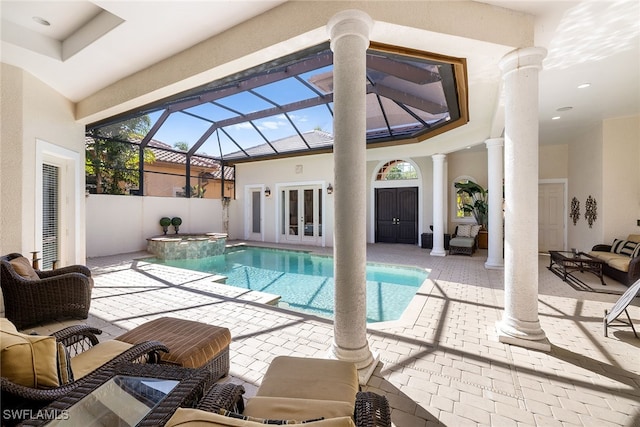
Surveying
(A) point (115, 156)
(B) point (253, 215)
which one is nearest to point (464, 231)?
(B) point (253, 215)

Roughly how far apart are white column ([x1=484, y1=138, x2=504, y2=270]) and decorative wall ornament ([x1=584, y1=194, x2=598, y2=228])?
7.37ft

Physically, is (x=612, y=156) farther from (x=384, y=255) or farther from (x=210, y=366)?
(x=210, y=366)

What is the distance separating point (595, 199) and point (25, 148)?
1189 cm

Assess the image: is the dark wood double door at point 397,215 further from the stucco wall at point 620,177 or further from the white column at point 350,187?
the white column at point 350,187

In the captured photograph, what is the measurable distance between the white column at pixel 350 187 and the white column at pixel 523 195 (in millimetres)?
1781

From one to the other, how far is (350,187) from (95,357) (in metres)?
2.27

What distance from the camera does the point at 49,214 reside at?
A: 5.63m

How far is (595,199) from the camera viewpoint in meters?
7.06

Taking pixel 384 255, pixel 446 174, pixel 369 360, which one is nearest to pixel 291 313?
A: pixel 369 360

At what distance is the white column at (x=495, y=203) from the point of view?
7.16m

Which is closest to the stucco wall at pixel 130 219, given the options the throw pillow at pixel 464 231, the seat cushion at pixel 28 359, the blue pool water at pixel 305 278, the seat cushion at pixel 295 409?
the blue pool water at pixel 305 278

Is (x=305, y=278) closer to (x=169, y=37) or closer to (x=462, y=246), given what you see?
(x=462, y=246)

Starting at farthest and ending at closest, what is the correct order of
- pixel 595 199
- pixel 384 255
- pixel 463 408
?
1. pixel 384 255
2. pixel 595 199
3. pixel 463 408

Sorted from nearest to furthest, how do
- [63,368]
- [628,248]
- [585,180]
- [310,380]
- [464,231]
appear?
[63,368], [310,380], [628,248], [585,180], [464,231]
